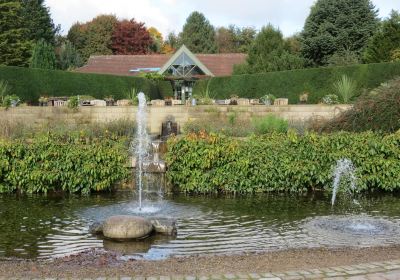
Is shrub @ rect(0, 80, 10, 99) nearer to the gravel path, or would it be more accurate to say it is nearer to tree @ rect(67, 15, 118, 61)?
the gravel path

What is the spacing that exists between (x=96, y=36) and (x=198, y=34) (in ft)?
49.3

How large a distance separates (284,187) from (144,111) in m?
9.35

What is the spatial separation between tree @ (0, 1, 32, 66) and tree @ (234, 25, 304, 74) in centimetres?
1620

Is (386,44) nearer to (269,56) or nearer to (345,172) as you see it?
(269,56)

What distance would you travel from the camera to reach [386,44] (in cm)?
2773

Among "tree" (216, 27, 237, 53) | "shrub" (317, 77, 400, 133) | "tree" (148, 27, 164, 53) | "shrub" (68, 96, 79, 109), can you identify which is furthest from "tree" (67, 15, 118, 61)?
"shrub" (317, 77, 400, 133)

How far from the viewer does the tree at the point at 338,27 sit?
36.6 m

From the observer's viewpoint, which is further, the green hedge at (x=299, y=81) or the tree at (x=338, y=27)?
the tree at (x=338, y=27)

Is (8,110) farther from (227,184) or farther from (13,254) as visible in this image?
(13,254)

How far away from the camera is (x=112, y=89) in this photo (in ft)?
97.2

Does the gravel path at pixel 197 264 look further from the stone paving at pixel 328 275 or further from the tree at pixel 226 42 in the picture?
the tree at pixel 226 42

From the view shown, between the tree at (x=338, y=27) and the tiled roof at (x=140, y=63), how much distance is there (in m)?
6.06

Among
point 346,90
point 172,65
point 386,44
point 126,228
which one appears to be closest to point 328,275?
point 126,228

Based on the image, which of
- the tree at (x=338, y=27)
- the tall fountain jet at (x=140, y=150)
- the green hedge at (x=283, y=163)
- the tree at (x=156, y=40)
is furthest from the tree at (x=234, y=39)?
the green hedge at (x=283, y=163)
